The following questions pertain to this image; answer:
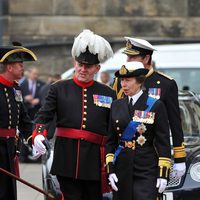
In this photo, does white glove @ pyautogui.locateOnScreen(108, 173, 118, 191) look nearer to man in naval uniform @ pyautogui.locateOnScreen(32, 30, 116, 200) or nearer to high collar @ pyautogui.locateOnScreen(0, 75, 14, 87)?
man in naval uniform @ pyautogui.locateOnScreen(32, 30, 116, 200)

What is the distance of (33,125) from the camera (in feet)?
23.6

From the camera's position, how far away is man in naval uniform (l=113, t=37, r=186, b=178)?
266 inches

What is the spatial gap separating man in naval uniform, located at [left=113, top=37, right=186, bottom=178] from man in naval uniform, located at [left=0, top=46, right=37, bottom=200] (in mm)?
895

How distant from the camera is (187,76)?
43.8ft

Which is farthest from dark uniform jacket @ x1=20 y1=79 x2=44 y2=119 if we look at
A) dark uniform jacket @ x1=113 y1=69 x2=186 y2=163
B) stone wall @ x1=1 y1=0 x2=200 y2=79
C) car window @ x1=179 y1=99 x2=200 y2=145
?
dark uniform jacket @ x1=113 y1=69 x2=186 y2=163

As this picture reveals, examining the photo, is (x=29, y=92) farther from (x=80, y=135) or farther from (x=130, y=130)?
(x=130, y=130)

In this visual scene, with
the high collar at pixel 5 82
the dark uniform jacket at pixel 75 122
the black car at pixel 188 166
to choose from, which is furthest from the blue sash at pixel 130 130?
the high collar at pixel 5 82

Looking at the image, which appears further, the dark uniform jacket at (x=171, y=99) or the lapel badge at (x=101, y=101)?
the lapel badge at (x=101, y=101)

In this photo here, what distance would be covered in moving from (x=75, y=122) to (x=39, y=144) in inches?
14.4

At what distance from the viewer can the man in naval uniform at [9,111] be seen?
23.6 ft

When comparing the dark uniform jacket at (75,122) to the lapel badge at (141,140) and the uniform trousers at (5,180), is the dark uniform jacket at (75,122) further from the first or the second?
the lapel badge at (141,140)

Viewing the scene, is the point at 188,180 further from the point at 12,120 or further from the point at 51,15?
Answer: the point at 51,15

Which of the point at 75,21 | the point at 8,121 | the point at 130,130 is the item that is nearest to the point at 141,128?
the point at 130,130

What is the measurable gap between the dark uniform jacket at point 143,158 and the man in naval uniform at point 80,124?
437 millimetres
